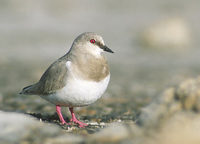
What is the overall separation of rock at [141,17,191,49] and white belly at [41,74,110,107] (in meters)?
16.6

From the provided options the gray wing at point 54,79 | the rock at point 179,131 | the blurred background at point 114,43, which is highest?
the blurred background at point 114,43

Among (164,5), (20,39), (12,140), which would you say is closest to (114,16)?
(164,5)

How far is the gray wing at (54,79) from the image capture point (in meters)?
7.12

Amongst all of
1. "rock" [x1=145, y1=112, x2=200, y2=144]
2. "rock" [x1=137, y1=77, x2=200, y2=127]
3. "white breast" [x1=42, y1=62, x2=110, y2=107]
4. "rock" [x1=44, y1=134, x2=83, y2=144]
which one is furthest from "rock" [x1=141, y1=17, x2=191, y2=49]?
"rock" [x1=145, y1=112, x2=200, y2=144]

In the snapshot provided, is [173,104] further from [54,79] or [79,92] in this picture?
[54,79]

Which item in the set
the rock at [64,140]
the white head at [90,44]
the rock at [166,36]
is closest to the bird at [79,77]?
the white head at [90,44]

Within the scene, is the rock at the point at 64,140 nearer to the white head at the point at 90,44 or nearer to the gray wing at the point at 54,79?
the gray wing at the point at 54,79

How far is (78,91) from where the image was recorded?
682 cm

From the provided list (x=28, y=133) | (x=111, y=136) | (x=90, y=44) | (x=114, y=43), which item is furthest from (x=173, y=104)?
(x=114, y=43)

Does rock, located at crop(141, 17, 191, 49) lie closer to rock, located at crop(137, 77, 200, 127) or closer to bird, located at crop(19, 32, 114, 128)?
bird, located at crop(19, 32, 114, 128)

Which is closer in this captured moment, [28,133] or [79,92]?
A: [28,133]

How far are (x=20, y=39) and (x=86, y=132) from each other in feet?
61.6

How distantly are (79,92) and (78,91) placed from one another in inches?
0.9

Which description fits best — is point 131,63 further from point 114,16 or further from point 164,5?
point 164,5
